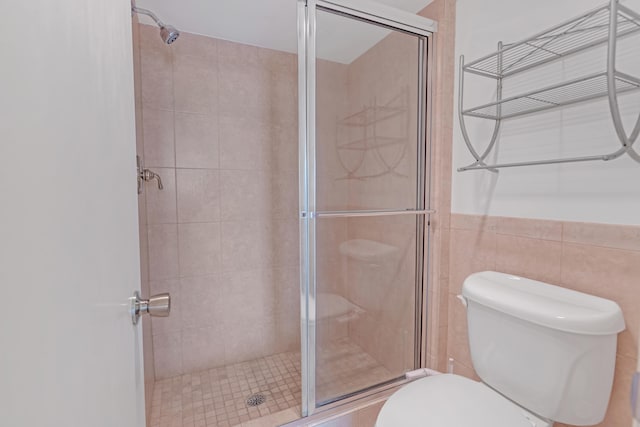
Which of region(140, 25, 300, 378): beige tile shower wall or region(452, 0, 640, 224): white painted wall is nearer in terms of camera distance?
region(452, 0, 640, 224): white painted wall

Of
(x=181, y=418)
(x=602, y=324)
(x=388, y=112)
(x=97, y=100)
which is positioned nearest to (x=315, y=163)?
(x=388, y=112)

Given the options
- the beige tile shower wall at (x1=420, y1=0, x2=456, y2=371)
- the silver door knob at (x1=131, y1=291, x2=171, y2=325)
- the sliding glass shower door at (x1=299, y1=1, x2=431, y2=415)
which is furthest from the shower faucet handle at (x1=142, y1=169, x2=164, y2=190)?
the beige tile shower wall at (x1=420, y1=0, x2=456, y2=371)

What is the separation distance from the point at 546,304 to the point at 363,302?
2.75ft

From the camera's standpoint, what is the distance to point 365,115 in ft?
4.75

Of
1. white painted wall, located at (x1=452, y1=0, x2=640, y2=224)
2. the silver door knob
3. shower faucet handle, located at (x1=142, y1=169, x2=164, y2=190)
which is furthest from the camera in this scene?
shower faucet handle, located at (x1=142, y1=169, x2=164, y2=190)

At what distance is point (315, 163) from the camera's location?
131 centimetres

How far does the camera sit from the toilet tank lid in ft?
2.75

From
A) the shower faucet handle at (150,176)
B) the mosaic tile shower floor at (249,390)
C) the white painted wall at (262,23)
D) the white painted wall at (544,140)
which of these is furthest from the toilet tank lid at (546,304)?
the shower faucet handle at (150,176)

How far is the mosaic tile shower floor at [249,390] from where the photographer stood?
1.41m

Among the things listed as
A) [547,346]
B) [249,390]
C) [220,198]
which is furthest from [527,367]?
[220,198]

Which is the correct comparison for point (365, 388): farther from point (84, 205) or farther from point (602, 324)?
point (84, 205)

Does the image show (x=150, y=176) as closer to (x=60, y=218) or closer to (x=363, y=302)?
(x=363, y=302)

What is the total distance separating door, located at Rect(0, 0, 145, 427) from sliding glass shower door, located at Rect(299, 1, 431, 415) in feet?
2.91

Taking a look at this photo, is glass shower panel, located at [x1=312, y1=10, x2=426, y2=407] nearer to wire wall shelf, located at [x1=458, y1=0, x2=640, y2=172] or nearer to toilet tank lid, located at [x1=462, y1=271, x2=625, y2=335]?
wire wall shelf, located at [x1=458, y1=0, x2=640, y2=172]
